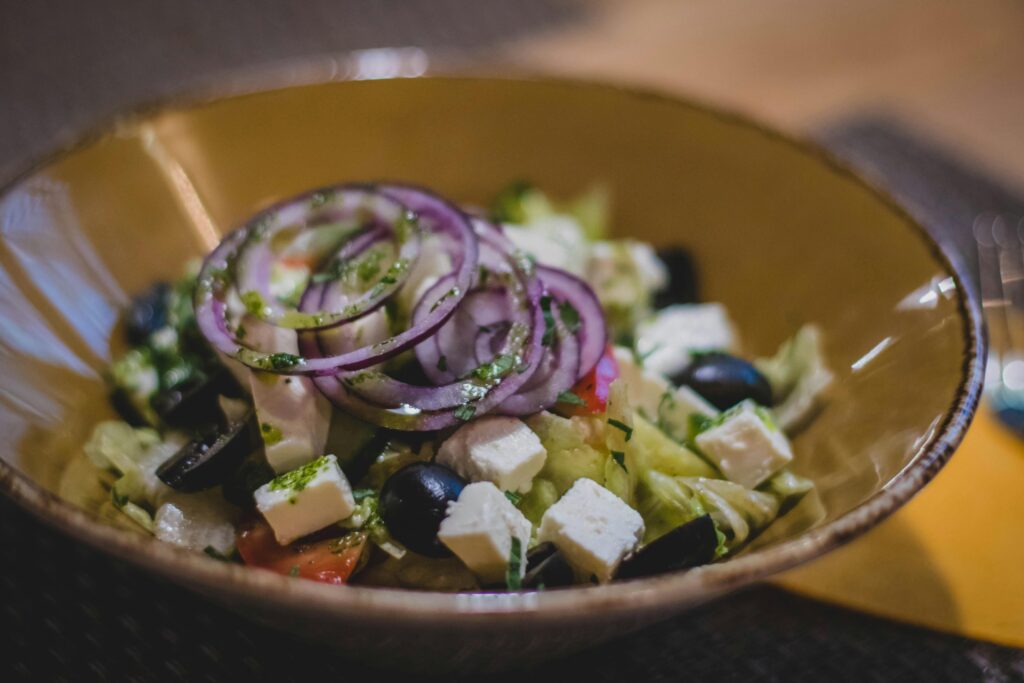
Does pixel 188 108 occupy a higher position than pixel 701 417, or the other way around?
pixel 188 108

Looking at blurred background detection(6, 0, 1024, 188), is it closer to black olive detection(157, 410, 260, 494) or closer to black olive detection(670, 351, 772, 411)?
black olive detection(670, 351, 772, 411)

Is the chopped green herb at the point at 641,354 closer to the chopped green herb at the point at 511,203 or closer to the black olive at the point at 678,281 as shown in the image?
the black olive at the point at 678,281

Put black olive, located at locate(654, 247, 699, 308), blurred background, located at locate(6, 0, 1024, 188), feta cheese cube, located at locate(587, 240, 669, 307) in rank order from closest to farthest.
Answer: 1. feta cheese cube, located at locate(587, 240, 669, 307)
2. black olive, located at locate(654, 247, 699, 308)
3. blurred background, located at locate(6, 0, 1024, 188)

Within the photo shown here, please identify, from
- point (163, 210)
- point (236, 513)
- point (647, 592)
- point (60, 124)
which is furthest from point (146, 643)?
point (60, 124)

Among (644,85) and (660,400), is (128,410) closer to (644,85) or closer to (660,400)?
(660,400)

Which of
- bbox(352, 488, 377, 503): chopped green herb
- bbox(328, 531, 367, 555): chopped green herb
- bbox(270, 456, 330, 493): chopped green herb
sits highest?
bbox(270, 456, 330, 493): chopped green herb

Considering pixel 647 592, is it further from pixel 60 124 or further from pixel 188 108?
pixel 60 124

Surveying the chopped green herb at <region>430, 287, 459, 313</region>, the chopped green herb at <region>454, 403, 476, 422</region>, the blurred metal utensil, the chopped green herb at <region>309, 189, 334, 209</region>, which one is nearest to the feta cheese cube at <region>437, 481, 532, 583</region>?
the chopped green herb at <region>454, 403, 476, 422</region>
